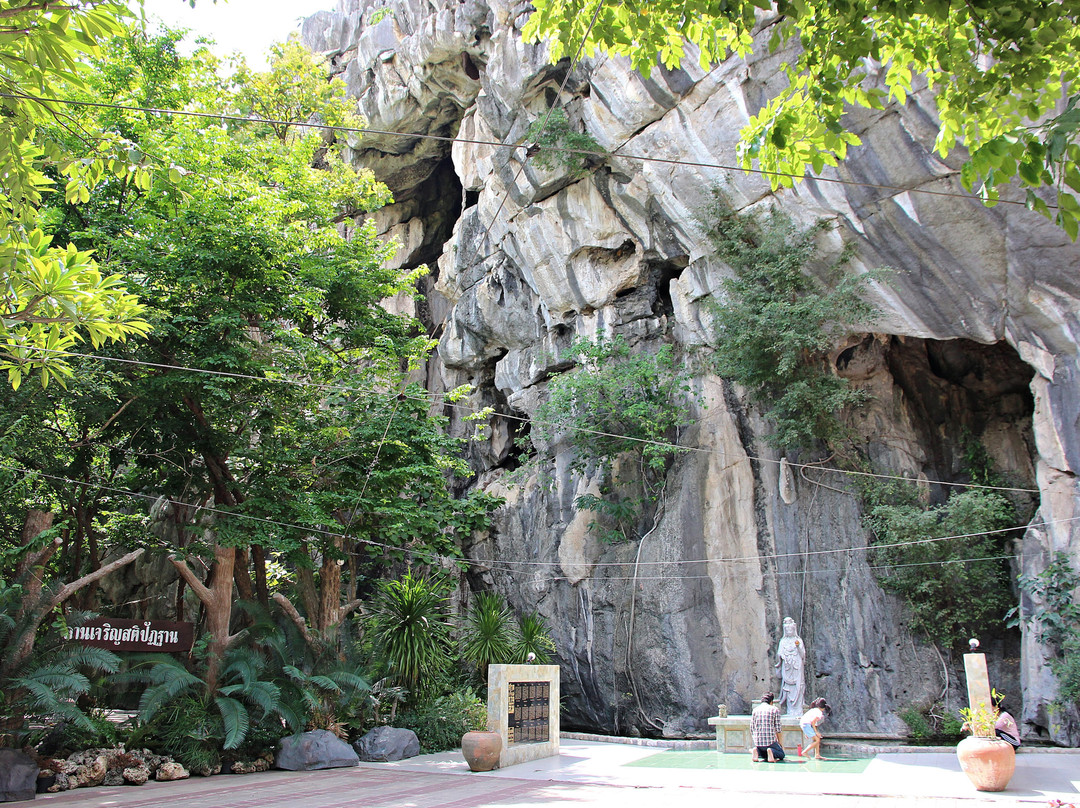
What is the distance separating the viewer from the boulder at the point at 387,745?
10594mm

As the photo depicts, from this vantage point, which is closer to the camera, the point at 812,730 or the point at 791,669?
the point at 812,730

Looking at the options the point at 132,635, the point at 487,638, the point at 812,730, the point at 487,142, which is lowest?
the point at 812,730

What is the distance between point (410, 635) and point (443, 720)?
1.46m

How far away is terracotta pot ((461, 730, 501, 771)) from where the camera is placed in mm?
9477

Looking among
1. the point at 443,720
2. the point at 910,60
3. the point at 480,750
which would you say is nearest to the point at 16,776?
the point at 480,750

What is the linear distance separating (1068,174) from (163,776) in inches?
412

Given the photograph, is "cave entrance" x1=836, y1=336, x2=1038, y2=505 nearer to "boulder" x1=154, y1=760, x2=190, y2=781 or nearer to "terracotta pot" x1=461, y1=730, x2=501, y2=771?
"terracotta pot" x1=461, y1=730, x2=501, y2=771

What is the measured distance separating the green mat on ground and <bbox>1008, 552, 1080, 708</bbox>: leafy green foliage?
10.1 ft

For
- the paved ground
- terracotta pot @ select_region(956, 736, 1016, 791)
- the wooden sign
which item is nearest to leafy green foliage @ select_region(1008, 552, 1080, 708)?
the paved ground

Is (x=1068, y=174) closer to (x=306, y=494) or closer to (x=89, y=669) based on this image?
(x=306, y=494)

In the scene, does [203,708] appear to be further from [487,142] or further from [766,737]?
[487,142]

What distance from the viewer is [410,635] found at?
12.4 metres

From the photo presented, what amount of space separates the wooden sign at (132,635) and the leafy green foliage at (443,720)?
3622 millimetres

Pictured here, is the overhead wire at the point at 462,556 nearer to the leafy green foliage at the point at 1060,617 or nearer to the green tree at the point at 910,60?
the leafy green foliage at the point at 1060,617
